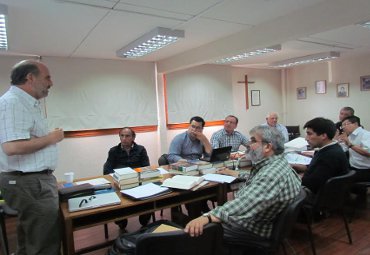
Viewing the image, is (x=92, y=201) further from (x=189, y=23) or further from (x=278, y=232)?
(x=189, y=23)

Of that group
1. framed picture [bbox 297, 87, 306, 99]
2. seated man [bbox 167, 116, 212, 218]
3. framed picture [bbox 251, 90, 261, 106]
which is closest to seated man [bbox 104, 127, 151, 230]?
seated man [bbox 167, 116, 212, 218]

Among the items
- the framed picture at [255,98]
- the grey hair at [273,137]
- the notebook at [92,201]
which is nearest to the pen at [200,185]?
the notebook at [92,201]

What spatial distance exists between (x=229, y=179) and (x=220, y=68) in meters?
4.12

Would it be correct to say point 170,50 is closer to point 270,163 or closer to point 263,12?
point 263,12

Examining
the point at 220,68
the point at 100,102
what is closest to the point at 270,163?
the point at 100,102

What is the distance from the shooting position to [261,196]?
5.11ft

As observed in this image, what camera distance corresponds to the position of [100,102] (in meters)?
4.95

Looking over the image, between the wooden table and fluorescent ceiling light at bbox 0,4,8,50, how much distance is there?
1739 mm

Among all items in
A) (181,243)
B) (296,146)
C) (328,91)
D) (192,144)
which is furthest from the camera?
(328,91)

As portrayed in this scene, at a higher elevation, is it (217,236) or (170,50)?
(170,50)

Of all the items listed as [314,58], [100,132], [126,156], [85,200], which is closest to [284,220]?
[85,200]

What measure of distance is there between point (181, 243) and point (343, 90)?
610 cm

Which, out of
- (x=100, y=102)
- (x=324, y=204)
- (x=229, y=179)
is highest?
(x=100, y=102)

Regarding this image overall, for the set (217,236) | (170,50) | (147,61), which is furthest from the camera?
(147,61)
